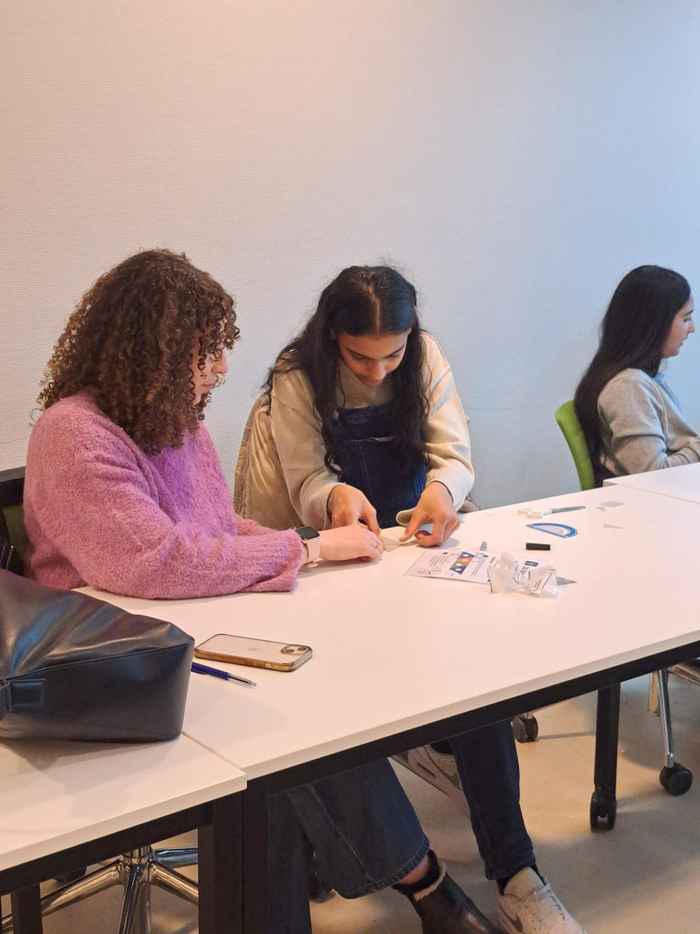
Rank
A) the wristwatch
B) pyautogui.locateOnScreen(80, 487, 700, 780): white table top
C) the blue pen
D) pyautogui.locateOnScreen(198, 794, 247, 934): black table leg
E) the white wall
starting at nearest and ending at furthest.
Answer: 1. pyautogui.locateOnScreen(198, 794, 247, 934): black table leg
2. pyautogui.locateOnScreen(80, 487, 700, 780): white table top
3. the blue pen
4. the wristwatch
5. the white wall

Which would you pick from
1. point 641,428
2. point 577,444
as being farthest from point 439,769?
point 641,428

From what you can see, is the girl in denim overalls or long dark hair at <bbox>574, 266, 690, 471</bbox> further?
long dark hair at <bbox>574, 266, 690, 471</bbox>

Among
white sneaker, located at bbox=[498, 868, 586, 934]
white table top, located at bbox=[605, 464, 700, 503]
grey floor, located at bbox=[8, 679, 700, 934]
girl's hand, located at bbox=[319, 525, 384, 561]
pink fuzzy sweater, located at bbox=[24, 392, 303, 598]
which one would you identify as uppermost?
pink fuzzy sweater, located at bbox=[24, 392, 303, 598]

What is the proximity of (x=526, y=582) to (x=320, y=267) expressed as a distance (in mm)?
1920

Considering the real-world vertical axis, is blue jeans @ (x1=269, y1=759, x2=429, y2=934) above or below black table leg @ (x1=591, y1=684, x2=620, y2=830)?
above

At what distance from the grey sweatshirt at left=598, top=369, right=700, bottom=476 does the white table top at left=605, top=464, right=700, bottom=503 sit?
0.15 m

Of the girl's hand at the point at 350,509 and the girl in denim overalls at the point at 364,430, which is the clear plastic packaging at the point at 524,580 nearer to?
the girl in denim overalls at the point at 364,430

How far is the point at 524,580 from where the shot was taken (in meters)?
1.70

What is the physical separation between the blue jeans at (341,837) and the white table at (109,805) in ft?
1.08

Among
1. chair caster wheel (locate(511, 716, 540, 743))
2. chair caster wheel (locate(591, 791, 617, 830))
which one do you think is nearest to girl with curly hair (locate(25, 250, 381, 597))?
chair caster wheel (locate(591, 791, 617, 830))

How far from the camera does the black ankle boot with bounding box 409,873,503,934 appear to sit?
1.68 m

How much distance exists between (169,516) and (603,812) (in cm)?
117

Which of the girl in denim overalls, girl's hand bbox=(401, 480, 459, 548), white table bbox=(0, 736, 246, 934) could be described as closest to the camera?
white table bbox=(0, 736, 246, 934)

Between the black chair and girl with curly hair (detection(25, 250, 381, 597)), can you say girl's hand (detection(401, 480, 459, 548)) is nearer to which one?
girl with curly hair (detection(25, 250, 381, 597))
